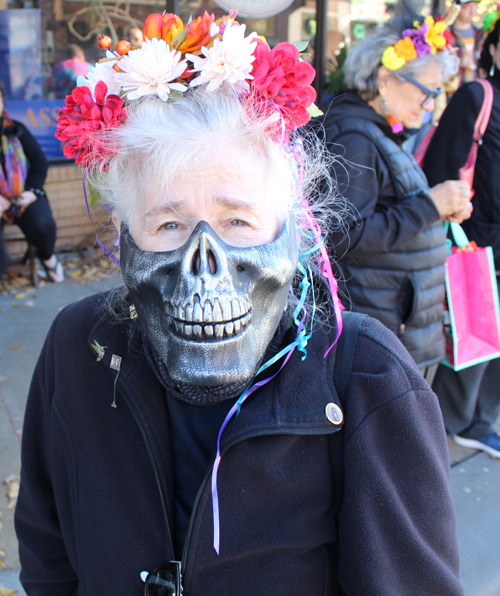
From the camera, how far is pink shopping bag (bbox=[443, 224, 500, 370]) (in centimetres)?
297

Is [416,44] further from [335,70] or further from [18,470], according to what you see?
[18,470]

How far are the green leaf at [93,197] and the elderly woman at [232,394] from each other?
15 centimetres

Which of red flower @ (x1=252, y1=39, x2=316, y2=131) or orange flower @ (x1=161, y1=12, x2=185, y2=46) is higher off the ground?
orange flower @ (x1=161, y1=12, x2=185, y2=46)

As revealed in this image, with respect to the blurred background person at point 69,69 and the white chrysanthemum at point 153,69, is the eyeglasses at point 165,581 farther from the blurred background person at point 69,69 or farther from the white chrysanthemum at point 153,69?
the blurred background person at point 69,69

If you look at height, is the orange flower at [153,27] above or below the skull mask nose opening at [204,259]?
above

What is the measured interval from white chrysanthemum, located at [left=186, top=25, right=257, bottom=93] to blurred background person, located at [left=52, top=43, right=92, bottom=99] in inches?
188

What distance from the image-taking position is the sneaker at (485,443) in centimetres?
343

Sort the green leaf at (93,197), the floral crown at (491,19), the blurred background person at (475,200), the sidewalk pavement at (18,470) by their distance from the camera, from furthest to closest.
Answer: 1. the floral crown at (491,19)
2. the blurred background person at (475,200)
3. the sidewalk pavement at (18,470)
4. the green leaf at (93,197)

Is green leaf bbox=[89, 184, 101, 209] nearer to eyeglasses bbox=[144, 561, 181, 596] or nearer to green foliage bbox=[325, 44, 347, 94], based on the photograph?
eyeglasses bbox=[144, 561, 181, 596]

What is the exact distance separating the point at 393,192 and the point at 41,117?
4.22 m

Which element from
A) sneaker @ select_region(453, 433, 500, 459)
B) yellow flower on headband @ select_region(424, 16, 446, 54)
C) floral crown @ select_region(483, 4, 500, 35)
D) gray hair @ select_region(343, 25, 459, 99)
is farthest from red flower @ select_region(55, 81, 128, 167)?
→ sneaker @ select_region(453, 433, 500, 459)

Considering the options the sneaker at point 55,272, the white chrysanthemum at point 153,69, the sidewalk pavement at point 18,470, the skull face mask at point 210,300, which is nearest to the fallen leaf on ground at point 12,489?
the sidewalk pavement at point 18,470

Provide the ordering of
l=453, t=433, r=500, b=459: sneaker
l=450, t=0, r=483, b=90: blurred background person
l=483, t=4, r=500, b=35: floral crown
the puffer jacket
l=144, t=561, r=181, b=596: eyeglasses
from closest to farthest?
l=144, t=561, r=181, b=596: eyeglasses < the puffer jacket < l=483, t=4, r=500, b=35: floral crown < l=453, t=433, r=500, b=459: sneaker < l=450, t=0, r=483, b=90: blurred background person

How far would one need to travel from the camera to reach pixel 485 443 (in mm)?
3467
